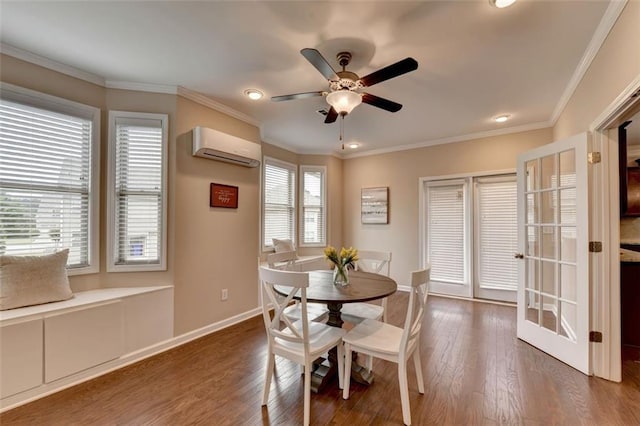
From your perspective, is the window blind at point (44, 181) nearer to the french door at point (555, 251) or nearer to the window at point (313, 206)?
the window at point (313, 206)

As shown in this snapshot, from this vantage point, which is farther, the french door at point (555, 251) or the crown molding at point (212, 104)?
the crown molding at point (212, 104)

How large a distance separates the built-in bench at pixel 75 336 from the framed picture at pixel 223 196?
1.06 m

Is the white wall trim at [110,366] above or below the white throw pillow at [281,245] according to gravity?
below

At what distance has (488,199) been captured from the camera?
4.37m

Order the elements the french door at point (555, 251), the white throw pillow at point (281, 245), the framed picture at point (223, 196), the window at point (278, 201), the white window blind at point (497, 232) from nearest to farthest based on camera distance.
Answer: the french door at point (555, 251) < the framed picture at point (223, 196) < the white window blind at point (497, 232) < the white throw pillow at point (281, 245) < the window at point (278, 201)

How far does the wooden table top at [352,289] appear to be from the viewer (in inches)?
77.9

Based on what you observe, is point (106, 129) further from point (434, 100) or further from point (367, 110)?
point (434, 100)

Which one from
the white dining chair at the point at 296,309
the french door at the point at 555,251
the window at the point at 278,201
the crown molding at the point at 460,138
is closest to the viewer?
the french door at the point at 555,251

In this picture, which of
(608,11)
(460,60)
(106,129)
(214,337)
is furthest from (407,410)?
(106,129)

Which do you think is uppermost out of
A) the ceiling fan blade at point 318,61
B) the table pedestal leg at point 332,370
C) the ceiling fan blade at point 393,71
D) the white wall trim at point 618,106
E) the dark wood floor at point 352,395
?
the ceiling fan blade at point 318,61

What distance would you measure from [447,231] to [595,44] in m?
3.01

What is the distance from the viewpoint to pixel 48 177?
95.7 inches

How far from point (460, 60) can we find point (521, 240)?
2.00 metres

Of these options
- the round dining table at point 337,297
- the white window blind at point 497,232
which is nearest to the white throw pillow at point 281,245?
the round dining table at point 337,297
